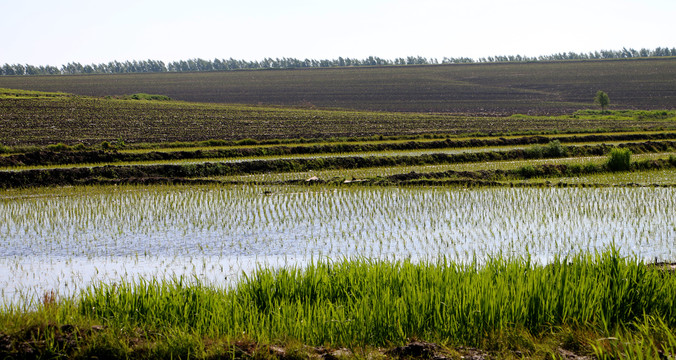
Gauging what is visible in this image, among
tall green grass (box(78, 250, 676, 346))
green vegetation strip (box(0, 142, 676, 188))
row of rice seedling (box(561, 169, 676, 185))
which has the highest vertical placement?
tall green grass (box(78, 250, 676, 346))

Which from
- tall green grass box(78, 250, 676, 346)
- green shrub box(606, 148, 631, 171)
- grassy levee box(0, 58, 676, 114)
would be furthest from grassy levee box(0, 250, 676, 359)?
grassy levee box(0, 58, 676, 114)

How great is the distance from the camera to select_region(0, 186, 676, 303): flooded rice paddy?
7.80 meters

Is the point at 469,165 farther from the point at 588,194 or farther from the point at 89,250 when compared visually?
the point at 89,250

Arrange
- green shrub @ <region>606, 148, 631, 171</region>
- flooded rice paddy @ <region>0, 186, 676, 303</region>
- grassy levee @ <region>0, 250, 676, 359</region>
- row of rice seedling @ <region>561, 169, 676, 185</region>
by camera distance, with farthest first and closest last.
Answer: green shrub @ <region>606, 148, 631, 171</region>
row of rice seedling @ <region>561, 169, 676, 185</region>
flooded rice paddy @ <region>0, 186, 676, 303</region>
grassy levee @ <region>0, 250, 676, 359</region>

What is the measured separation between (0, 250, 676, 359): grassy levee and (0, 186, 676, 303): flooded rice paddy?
71 centimetres

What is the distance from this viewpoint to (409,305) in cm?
488

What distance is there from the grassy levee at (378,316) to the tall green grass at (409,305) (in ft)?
0.04

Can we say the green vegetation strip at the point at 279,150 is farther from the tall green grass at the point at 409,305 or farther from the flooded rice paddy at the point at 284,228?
the tall green grass at the point at 409,305

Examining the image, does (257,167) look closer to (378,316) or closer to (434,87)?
(378,316)

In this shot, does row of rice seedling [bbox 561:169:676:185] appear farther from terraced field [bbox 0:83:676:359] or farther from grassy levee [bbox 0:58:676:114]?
grassy levee [bbox 0:58:676:114]

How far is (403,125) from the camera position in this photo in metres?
37.1

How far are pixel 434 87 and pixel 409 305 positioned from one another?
80.6 meters

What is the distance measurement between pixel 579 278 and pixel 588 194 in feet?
28.1

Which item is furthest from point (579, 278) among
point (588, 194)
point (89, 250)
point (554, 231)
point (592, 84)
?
point (592, 84)
